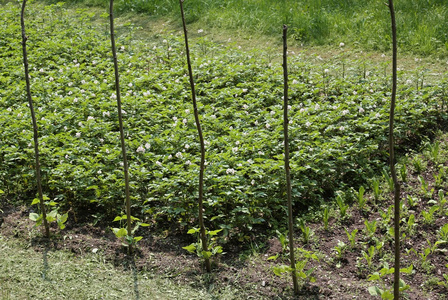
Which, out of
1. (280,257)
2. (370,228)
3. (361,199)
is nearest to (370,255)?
(370,228)

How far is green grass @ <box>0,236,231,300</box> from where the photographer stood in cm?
355

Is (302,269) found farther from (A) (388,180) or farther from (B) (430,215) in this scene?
(A) (388,180)

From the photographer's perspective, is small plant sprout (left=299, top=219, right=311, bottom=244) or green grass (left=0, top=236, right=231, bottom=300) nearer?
green grass (left=0, top=236, right=231, bottom=300)

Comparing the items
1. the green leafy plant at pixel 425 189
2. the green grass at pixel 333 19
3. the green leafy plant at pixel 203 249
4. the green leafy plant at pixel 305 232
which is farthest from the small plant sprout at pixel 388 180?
the green grass at pixel 333 19

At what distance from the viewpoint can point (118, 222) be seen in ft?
14.7

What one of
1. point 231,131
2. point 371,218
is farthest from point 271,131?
point 371,218

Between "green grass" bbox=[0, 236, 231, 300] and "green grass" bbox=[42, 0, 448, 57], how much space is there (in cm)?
564

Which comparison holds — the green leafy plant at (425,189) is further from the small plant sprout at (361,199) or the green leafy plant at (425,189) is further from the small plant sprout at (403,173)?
the small plant sprout at (361,199)

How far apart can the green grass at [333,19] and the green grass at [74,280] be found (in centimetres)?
564

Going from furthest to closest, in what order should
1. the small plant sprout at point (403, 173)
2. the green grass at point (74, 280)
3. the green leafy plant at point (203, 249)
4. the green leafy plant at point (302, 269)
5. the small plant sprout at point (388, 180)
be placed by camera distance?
the small plant sprout at point (403, 173) → the small plant sprout at point (388, 180) → the green leafy plant at point (203, 249) → the green grass at point (74, 280) → the green leafy plant at point (302, 269)

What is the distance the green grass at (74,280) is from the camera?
355 centimetres

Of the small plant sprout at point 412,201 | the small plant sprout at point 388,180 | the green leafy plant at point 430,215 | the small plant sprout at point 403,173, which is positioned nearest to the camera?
the green leafy plant at point 430,215

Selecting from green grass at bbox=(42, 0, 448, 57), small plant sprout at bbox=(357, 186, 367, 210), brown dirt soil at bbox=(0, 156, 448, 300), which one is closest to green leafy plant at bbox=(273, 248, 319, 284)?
brown dirt soil at bbox=(0, 156, 448, 300)

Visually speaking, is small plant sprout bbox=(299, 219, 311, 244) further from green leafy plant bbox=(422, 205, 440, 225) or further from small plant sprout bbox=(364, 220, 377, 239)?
green leafy plant bbox=(422, 205, 440, 225)
